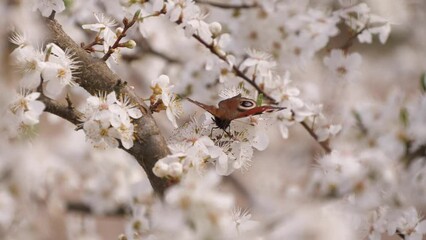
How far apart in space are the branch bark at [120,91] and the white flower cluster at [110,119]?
0.06 feet

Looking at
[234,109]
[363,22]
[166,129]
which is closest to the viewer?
[234,109]

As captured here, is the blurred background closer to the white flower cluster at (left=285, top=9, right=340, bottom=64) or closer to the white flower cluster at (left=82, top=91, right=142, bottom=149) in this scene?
the white flower cluster at (left=285, top=9, right=340, bottom=64)

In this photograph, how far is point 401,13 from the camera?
10.6 feet

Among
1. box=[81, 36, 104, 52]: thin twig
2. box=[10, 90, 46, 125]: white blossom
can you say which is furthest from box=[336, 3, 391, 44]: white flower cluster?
box=[10, 90, 46, 125]: white blossom

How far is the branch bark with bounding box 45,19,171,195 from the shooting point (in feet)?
4.01

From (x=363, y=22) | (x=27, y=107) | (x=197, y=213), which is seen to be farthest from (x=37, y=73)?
(x=363, y=22)

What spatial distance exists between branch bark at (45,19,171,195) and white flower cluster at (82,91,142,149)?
0.06 feet

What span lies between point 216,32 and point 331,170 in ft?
1.36

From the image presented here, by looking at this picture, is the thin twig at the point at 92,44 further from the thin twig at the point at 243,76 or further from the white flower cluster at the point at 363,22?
the white flower cluster at the point at 363,22

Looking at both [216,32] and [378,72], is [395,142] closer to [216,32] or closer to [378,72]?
[216,32]

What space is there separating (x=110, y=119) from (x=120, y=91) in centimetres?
7

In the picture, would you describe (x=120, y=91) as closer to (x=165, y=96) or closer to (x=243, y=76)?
(x=165, y=96)

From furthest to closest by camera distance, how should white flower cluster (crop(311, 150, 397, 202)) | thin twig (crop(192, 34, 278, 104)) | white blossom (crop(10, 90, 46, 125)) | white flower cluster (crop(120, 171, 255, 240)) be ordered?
thin twig (crop(192, 34, 278, 104)) → white flower cluster (crop(311, 150, 397, 202)) → white blossom (crop(10, 90, 46, 125)) → white flower cluster (crop(120, 171, 255, 240))

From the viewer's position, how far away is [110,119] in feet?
4.03
